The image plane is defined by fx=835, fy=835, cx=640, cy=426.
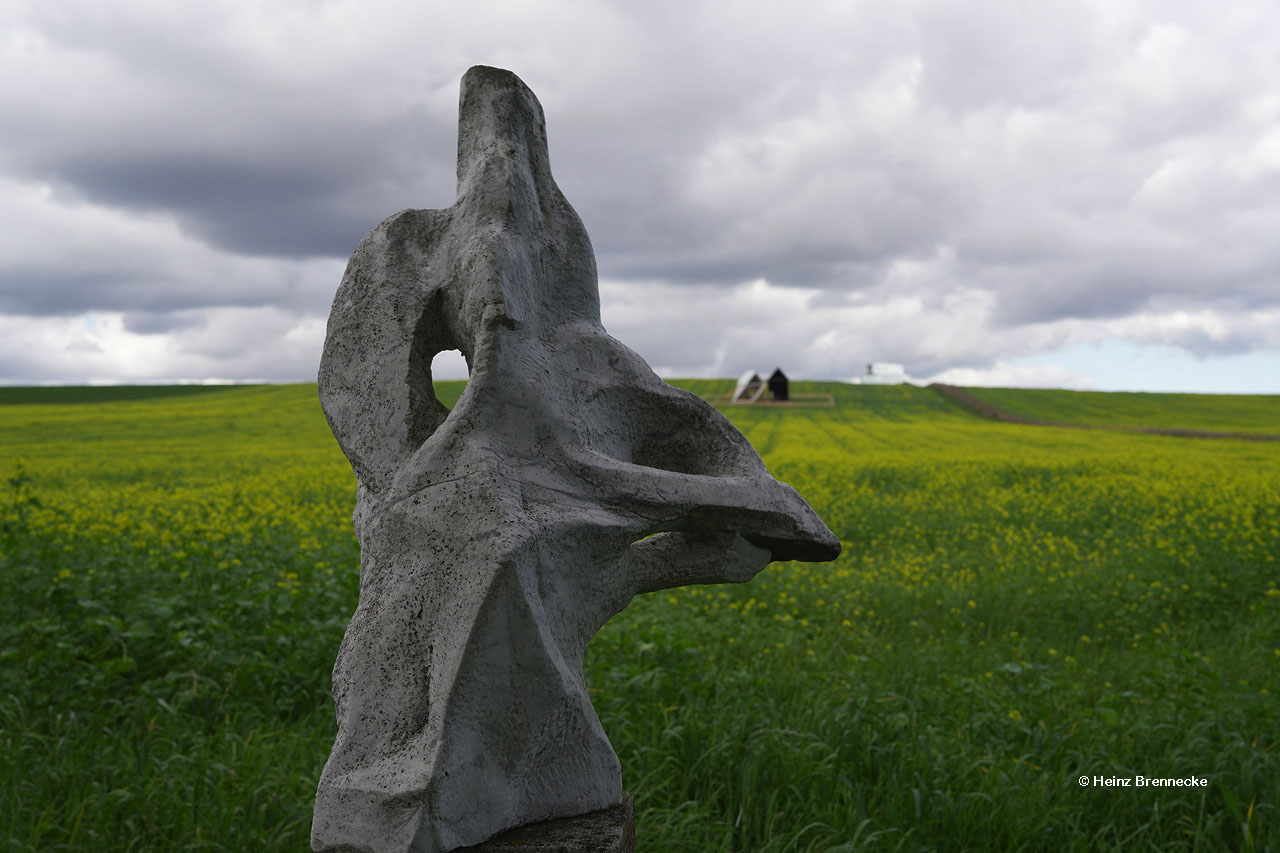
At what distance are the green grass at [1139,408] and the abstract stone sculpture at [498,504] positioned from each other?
39377 millimetres

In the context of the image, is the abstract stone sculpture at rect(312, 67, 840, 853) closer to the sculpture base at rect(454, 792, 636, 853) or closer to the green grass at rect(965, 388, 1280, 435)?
the sculpture base at rect(454, 792, 636, 853)

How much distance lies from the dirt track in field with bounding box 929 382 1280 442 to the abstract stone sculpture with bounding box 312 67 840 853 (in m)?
30.0

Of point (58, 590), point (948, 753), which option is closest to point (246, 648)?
point (58, 590)

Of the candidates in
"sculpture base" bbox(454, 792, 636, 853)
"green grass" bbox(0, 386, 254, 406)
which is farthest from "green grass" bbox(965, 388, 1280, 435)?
"green grass" bbox(0, 386, 254, 406)

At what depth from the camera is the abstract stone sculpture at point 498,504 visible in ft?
6.57

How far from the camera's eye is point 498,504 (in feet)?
6.72

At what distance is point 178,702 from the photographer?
179 inches

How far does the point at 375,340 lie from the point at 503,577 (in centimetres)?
89

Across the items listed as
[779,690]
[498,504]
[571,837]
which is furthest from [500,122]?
[779,690]

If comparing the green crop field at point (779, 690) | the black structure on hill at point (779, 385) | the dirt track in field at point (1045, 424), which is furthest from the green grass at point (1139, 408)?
the green crop field at point (779, 690)

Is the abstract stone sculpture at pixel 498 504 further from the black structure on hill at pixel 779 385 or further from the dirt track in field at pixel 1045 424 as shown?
the black structure on hill at pixel 779 385

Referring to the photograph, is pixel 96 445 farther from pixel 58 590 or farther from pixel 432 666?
pixel 432 666

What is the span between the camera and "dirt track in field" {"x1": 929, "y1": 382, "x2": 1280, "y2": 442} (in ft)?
89.7

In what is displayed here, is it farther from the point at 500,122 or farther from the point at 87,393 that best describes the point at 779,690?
the point at 87,393
